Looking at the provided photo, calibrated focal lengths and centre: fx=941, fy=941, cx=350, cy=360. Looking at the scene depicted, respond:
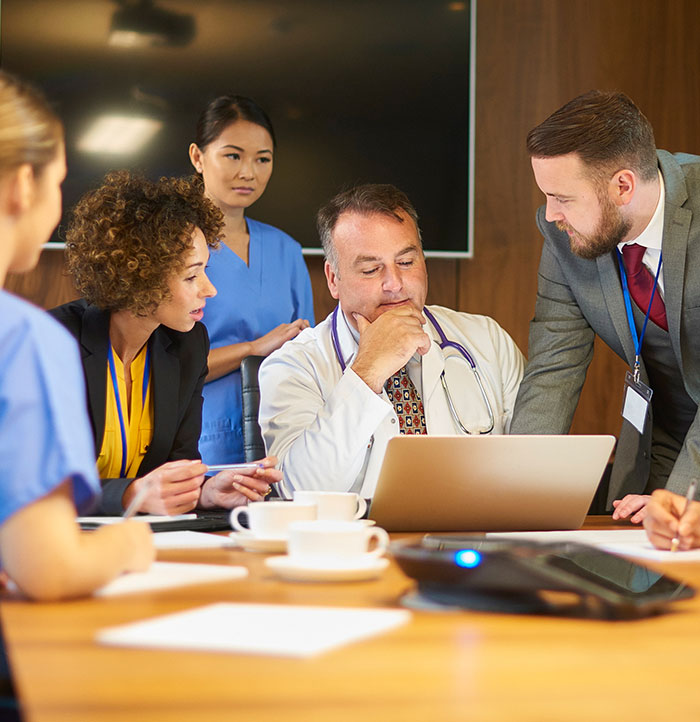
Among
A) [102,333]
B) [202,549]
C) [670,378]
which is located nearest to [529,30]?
[670,378]

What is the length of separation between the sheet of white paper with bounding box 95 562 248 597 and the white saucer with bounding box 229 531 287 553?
12 cm

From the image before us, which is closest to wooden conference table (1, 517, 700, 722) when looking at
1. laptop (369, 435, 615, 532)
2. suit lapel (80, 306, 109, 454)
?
laptop (369, 435, 615, 532)

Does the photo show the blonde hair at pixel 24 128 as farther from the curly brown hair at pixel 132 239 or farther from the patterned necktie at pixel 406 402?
the patterned necktie at pixel 406 402

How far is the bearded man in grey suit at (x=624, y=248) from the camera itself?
7.18 feet

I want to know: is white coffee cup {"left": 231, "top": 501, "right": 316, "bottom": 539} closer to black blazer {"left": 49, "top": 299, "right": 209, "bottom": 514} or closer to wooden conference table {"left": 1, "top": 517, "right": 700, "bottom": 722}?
wooden conference table {"left": 1, "top": 517, "right": 700, "bottom": 722}

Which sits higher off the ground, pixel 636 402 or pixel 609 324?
pixel 609 324

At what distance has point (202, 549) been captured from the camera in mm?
1241

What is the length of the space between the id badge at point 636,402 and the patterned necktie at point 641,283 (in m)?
0.19

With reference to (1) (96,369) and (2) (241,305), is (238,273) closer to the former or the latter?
(2) (241,305)

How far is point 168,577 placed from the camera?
0.99m

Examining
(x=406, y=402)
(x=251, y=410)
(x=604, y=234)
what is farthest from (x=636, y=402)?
(x=251, y=410)

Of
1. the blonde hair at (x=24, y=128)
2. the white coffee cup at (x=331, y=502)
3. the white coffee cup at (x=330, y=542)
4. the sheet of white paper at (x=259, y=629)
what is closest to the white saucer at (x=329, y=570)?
the white coffee cup at (x=330, y=542)

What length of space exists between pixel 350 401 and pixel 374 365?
4.6 inches

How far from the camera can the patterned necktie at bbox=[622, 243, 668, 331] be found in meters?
2.25
